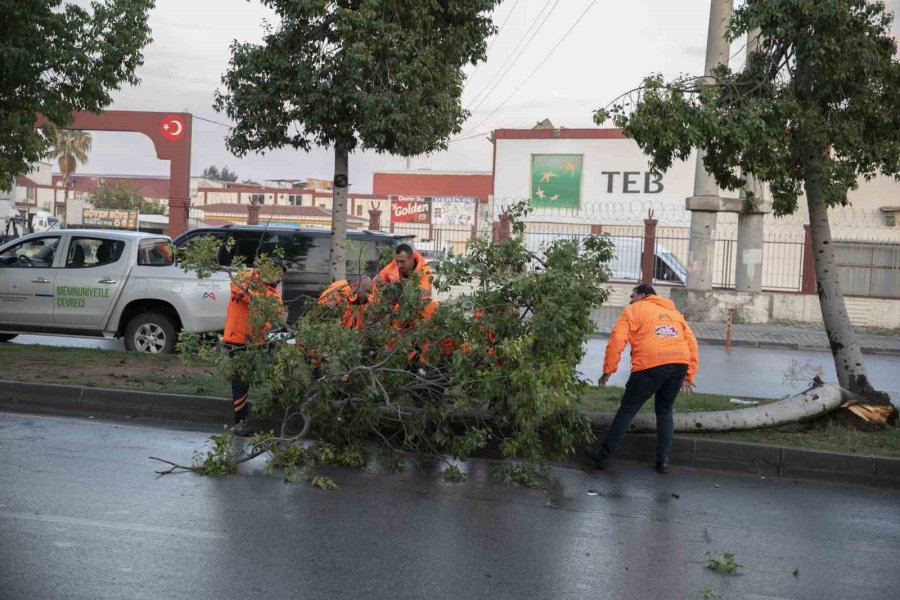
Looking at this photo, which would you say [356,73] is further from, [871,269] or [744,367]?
[871,269]

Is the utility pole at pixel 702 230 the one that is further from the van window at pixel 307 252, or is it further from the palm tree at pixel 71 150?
the palm tree at pixel 71 150

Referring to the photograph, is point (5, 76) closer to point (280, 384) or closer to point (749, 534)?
point (280, 384)

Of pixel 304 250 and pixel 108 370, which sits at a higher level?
pixel 304 250

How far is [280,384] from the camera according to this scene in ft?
24.6

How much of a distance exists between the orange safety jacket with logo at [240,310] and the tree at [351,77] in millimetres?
4392

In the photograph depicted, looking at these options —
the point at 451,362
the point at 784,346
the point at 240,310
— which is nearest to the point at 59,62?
the point at 240,310

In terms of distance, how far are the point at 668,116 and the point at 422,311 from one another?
2765 millimetres

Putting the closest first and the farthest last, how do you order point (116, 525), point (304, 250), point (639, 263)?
point (116, 525)
point (304, 250)
point (639, 263)

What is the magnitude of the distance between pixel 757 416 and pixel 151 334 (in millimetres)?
7858

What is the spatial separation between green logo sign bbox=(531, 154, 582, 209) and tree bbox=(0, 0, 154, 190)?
31.9 m

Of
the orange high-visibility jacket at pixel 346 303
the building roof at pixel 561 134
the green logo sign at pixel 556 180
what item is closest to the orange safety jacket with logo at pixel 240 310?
the orange high-visibility jacket at pixel 346 303

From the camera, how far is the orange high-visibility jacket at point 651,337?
774 cm

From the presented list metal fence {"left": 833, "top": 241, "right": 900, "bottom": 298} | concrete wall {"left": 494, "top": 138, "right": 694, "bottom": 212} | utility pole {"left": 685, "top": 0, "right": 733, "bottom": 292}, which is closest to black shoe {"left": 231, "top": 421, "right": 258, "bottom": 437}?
utility pole {"left": 685, "top": 0, "right": 733, "bottom": 292}

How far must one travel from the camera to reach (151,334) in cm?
1288
